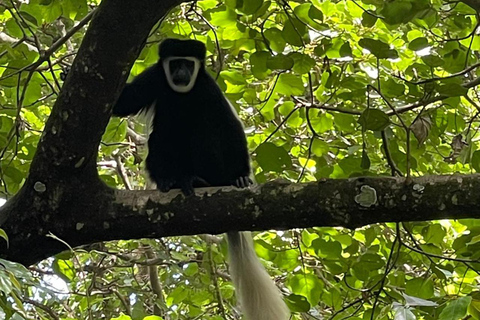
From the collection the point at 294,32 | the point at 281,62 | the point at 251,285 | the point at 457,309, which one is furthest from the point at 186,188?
the point at 457,309

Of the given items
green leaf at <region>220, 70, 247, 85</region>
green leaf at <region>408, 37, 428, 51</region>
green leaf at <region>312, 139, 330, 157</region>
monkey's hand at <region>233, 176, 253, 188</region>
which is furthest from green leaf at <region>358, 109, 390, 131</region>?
monkey's hand at <region>233, 176, 253, 188</region>

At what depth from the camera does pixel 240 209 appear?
5.61 feet

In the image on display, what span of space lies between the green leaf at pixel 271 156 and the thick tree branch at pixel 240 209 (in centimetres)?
27

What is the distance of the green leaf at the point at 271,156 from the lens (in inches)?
78.5

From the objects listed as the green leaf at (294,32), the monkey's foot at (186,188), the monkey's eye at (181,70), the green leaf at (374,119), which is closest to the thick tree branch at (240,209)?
the monkey's foot at (186,188)

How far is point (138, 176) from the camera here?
12.7ft

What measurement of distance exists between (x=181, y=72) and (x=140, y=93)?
0.19 meters

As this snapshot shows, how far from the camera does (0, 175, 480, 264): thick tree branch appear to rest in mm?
1586

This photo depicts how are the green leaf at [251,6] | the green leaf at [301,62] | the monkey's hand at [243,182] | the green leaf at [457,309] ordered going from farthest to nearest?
1. the monkey's hand at [243,182]
2. the green leaf at [301,62]
3. the green leaf at [251,6]
4. the green leaf at [457,309]

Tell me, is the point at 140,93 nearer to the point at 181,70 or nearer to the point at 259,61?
the point at 181,70

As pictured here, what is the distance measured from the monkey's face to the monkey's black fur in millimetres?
21

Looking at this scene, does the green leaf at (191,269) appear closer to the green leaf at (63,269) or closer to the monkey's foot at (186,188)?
the green leaf at (63,269)

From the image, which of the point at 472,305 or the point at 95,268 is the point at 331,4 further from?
the point at 95,268

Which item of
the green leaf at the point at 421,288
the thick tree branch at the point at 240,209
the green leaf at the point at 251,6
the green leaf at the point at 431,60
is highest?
the green leaf at the point at 251,6
